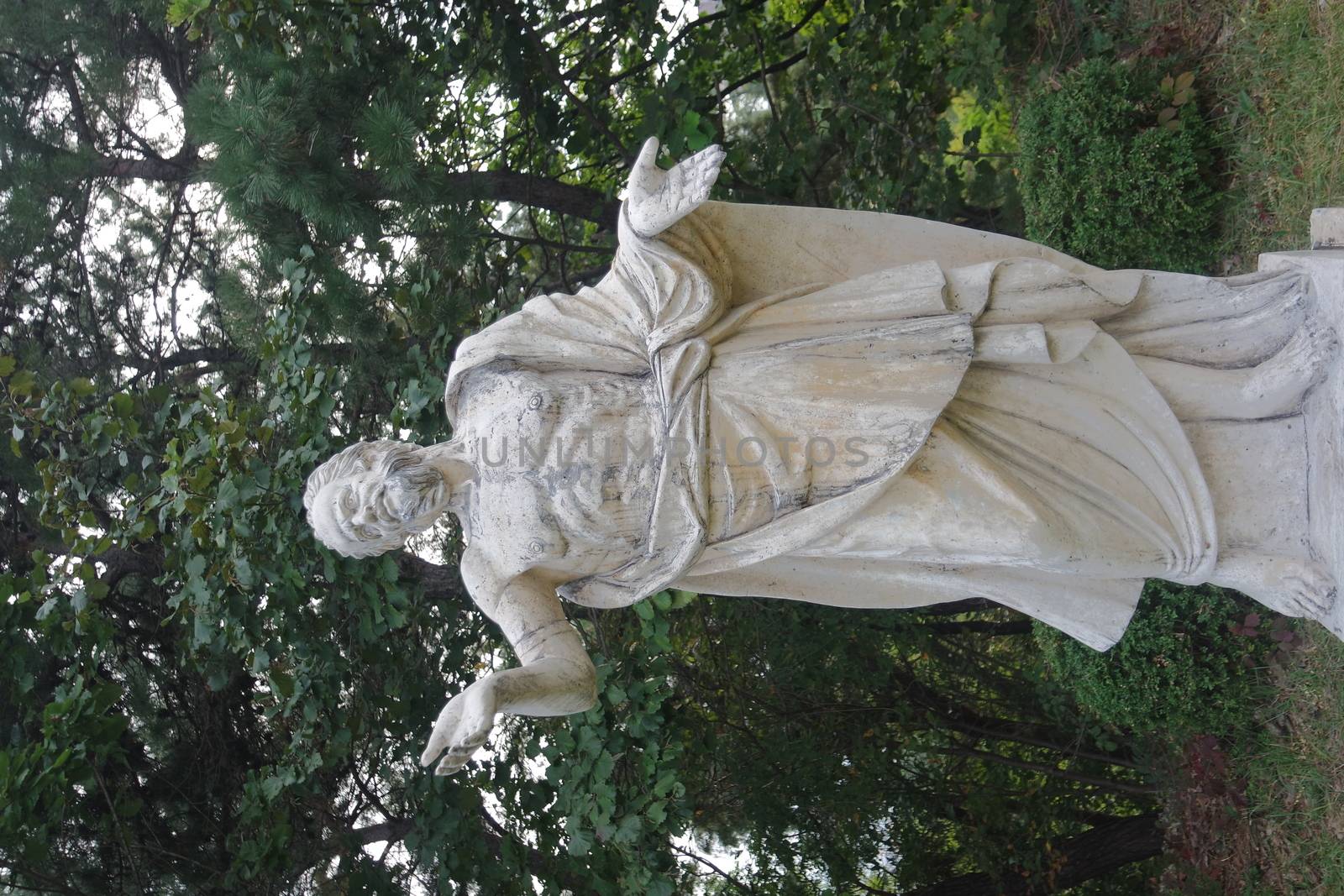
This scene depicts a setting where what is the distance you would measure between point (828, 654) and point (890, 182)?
3.19m

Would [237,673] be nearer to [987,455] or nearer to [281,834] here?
[281,834]

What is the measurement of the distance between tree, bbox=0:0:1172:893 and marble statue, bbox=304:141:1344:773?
68.9 inches

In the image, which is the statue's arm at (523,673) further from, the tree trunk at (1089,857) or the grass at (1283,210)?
the tree trunk at (1089,857)

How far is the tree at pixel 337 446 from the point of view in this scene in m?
4.57

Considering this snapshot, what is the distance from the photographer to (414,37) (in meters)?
6.11

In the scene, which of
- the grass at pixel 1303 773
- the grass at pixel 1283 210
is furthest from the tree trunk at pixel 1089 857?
the grass at pixel 1303 773

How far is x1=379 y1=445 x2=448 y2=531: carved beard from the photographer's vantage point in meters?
2.92

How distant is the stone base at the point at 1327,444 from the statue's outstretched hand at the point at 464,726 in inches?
86.2

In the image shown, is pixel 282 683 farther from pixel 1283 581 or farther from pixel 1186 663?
pixel 1186 663

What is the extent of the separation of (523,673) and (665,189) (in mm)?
1234

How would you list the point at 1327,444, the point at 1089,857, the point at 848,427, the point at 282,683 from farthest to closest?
the point at 1089,857 < the point at 282,683 < the point at 1327,444 < the point at 848,427

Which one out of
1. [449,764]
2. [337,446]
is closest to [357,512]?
[449,764]

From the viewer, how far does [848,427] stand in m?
2.87

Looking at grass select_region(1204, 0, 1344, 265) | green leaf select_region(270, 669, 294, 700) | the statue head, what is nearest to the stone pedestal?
grass select_region(1204, 0, 1344, 265)
